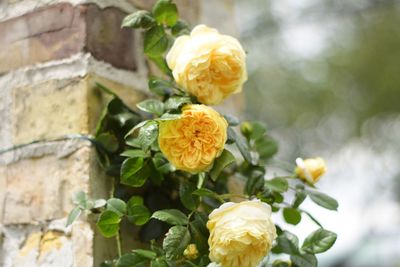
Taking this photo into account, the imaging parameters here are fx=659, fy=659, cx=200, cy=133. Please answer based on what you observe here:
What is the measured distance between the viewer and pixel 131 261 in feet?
2.76

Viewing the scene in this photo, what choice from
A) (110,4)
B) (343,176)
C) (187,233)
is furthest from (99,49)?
(343,176)

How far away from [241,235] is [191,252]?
0.31 ft

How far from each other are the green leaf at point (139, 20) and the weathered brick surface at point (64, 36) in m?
0.07

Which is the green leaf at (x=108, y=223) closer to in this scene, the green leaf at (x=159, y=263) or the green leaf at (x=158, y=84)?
the green leaf at (x=159, y=263)

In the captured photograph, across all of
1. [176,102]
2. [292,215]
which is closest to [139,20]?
[176,102]

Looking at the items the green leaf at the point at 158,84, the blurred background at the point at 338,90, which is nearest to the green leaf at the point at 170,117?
the green leaf at the point at 158,84

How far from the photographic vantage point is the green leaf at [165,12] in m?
0.94

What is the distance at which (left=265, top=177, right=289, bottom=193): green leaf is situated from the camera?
93 cm

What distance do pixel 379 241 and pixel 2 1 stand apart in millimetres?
4938

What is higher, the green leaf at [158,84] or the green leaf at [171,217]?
the green leaf at [158,84]

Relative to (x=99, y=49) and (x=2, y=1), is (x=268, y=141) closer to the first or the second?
(x=99, y=49)

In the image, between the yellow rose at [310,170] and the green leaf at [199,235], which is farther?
the yellow rose at [310,170]

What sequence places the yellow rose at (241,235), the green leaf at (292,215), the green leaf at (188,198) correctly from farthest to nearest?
the green leaf at (292,215)
the green leaf at (188,198)
the yellow rose at (241,235)

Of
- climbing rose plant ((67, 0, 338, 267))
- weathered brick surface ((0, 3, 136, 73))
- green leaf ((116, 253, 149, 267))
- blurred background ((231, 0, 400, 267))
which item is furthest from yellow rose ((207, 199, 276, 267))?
blurred background ((231, 0, 400, 267))
